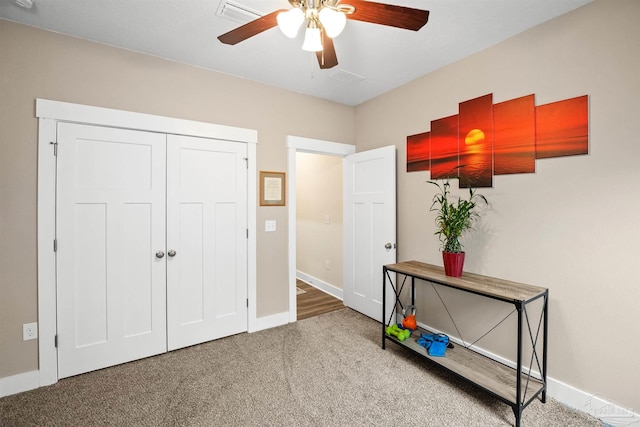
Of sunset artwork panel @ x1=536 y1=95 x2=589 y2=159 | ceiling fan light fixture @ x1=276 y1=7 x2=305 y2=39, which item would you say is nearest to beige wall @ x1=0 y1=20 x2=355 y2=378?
ceiling fan light fixture @ x1=276 y1=7 x2=305 y2=39

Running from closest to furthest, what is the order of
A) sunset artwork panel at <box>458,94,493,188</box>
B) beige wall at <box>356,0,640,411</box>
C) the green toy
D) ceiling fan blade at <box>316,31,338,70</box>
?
ceiling fan blade at <box>316,31,338,70</box> → beige wall at <box>356,0,640,411</box> → sunset artwork panel at <box>458,94,493,188</box> → the green toy

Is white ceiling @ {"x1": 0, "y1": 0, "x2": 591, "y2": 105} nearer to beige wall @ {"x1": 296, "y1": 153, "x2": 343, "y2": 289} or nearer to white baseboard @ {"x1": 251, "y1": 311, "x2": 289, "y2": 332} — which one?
beige wall @ {"x1": 296, "y1": 153, "x2": 343, "y2": 289}

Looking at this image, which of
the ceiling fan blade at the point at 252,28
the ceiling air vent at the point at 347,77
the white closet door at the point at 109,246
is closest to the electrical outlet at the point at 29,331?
the white closet door at the point at 109,246

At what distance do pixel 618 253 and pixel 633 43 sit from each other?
124 centimetres

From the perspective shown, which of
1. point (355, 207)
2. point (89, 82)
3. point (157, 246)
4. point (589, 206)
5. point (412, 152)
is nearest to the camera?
point (589, 206)

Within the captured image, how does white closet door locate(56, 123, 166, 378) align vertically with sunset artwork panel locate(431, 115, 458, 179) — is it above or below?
below

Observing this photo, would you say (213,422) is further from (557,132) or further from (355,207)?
(557,132)

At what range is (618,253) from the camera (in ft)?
5.81

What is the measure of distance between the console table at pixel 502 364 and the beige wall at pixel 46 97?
1883mm

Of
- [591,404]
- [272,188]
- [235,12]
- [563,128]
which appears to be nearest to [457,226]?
[563,128]

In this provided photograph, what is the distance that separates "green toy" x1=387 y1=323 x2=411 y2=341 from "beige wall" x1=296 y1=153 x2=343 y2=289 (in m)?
1.55

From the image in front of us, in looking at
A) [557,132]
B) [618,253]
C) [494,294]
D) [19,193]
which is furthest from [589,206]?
[19,193]

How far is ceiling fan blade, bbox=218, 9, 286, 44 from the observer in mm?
1475

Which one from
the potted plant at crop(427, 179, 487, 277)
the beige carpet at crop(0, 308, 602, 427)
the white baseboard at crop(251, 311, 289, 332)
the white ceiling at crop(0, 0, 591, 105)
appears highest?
the white ceiling at crop(0, 0, 591, 105)
